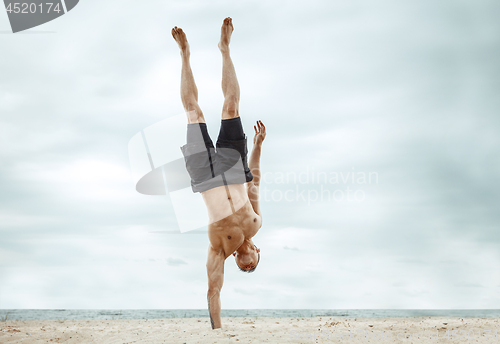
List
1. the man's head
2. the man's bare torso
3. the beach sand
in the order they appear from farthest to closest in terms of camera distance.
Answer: the man's head → the man's bare torso → the beach sand

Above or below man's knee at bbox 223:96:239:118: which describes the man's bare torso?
below

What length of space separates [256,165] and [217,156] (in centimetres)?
105

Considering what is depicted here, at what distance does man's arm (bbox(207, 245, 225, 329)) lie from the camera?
5309 millimetres

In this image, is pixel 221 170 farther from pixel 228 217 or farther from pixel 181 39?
pixel 181 39

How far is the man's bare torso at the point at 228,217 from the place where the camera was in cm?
523

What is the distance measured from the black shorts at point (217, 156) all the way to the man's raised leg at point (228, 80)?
14 cm

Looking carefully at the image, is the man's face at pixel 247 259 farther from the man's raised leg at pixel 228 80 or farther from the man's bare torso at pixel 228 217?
the man's raised leg at pixel 228 80

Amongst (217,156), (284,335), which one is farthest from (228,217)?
(284,335)

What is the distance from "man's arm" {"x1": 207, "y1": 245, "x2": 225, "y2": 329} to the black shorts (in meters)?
1.03

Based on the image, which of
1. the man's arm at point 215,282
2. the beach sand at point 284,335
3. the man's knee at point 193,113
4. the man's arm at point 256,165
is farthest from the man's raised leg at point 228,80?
the beach sand at point 284,335

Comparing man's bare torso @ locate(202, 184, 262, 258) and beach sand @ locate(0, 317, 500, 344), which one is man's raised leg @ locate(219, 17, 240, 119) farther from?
beach sand @ locate(0, 317, 500, 344)

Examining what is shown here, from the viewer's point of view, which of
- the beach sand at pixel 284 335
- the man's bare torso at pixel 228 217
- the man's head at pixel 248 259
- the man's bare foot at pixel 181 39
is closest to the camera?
the beach sand at pixel 284 335

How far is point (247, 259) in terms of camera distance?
18.8 ft

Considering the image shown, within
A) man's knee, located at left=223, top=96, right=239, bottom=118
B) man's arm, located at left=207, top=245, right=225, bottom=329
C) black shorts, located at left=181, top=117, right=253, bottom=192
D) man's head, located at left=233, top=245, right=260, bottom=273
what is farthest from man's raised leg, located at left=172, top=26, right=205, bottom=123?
man's head, located at left=233, top=245, right=260, bottom=273
